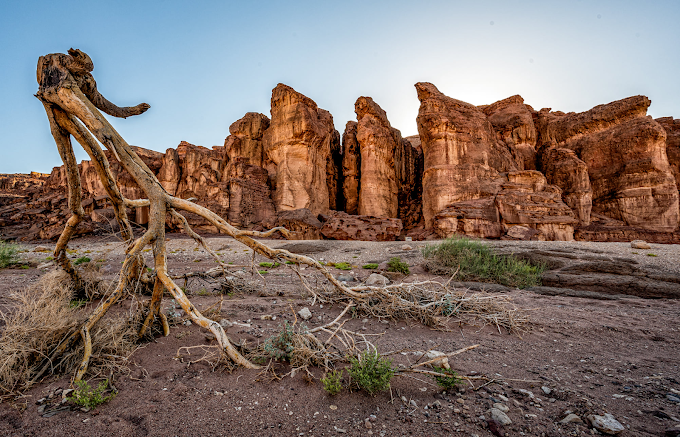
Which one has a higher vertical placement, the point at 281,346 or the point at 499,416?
the point at 281,346

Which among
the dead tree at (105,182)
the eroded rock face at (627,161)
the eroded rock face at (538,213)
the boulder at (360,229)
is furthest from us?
the eroded rock face at (627,161)

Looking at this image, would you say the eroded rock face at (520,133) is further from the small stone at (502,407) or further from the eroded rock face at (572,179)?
the small stone at (502,407)

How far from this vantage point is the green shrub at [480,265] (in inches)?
250

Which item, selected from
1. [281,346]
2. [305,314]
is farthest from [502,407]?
[305,314]

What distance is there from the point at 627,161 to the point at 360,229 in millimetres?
25004

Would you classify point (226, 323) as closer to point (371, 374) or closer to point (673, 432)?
point (371, 374)

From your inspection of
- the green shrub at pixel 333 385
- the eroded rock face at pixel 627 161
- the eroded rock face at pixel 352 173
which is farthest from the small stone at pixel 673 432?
the eroded rock face at pixel 627 161

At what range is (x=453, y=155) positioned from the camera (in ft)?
75.9

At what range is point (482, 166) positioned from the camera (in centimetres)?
2298

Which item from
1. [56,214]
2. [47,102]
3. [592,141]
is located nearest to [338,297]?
[47,102]

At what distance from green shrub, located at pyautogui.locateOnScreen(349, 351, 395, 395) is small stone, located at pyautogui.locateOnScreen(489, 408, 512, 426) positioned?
2.11 feet

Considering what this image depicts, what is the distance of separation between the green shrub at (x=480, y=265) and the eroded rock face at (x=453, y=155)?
14821 millimetres

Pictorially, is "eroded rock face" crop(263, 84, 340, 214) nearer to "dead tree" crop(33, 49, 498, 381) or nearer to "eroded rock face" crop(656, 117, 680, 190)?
"dead tree" crop(33, 49, 498, 381)

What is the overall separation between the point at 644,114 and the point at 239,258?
35.7m
